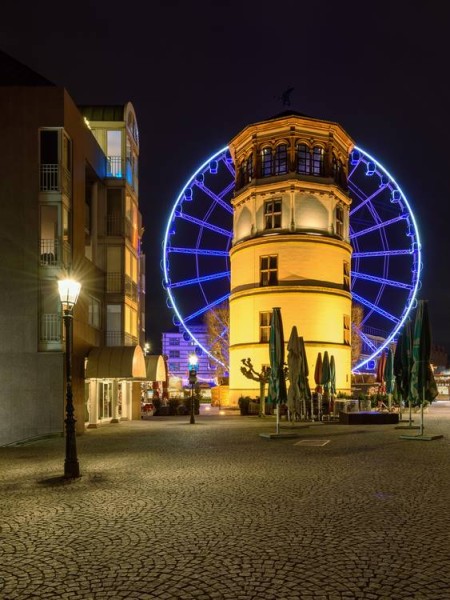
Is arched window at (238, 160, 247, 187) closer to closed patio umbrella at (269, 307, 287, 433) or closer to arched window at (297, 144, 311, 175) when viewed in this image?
arched window at (297, 144, 311, 175)

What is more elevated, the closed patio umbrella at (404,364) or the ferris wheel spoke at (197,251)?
the ferris wheel spoke at (197,251)

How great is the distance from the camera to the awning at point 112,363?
30.5 metres

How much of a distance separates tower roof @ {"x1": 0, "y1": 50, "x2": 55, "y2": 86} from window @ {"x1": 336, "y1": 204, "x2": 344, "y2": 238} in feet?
74.1

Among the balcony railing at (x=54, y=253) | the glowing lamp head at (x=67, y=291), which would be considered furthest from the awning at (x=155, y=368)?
the glowing lamp head at (x=67, y=291)

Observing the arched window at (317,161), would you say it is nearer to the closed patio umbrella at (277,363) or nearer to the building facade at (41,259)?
the building facade at (41,259)

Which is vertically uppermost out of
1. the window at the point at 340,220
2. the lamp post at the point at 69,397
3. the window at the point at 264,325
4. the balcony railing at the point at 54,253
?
the window at the point at 340,220

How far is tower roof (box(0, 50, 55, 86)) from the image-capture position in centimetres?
2923

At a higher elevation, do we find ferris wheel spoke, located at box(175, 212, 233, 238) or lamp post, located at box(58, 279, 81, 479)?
ferris wheel spoke, located at box(175, 212, 233, 238)

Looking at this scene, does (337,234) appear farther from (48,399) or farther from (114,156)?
(48,399)

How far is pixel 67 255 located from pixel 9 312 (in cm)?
322

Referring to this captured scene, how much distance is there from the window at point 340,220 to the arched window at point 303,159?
3466 millimetres

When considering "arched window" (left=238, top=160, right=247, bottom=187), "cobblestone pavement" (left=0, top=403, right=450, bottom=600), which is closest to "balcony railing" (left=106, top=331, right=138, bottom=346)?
"arched window" (left=238, top=160, right=247, bottom=187)

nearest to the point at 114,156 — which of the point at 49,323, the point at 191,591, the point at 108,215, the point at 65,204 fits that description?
the point at 108,215

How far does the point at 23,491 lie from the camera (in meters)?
12.4
